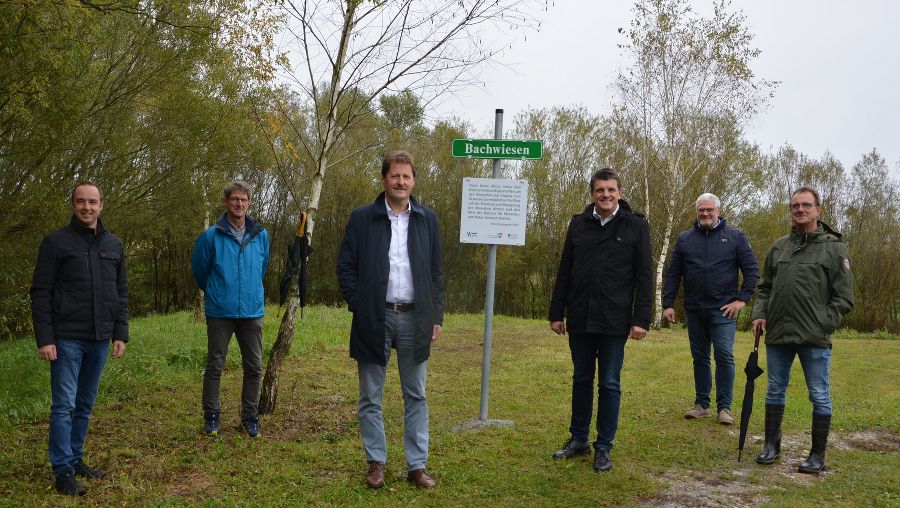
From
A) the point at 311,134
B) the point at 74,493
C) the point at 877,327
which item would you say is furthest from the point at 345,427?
the point at 877,327

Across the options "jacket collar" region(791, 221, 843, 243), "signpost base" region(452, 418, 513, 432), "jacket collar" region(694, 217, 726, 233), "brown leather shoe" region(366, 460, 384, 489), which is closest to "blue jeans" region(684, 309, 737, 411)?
"jacket collar" region(694, 217, 726, 233)

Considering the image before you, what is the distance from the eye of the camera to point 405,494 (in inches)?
171

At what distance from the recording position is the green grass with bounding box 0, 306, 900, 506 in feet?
14.5

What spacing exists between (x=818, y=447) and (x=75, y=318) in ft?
17.6

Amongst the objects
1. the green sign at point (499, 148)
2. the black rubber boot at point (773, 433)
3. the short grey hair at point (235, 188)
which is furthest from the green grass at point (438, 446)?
the green sign at point (499, 148)

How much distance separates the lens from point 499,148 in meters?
6.14

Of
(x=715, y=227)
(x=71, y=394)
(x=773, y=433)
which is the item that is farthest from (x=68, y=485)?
(x=715, y=227)

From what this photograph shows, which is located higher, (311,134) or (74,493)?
(311,134)

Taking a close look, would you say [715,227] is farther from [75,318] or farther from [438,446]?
[75,318]

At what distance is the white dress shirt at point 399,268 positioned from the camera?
4.49 metres

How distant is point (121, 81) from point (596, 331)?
8087 millimetres

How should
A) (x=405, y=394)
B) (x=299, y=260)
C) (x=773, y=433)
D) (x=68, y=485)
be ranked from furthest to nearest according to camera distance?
(x=299, y=260) → (x=773, y=433) → (x=405, y=394) → (x=68, y=485)

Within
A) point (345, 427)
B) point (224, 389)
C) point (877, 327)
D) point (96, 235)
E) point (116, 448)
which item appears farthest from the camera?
point (877, 327)

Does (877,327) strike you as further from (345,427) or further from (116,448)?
(116,448)
